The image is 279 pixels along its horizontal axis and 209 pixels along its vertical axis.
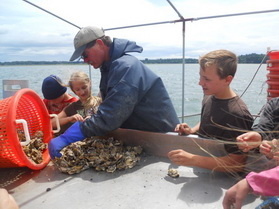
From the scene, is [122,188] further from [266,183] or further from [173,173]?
[266,183]

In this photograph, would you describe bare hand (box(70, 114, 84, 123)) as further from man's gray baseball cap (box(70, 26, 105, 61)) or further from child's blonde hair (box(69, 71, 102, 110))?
man's gray baseball cap (box(70, 26, 105, 61))

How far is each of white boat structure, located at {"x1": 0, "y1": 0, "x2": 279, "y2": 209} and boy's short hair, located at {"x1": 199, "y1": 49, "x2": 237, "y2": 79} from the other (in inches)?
18.4

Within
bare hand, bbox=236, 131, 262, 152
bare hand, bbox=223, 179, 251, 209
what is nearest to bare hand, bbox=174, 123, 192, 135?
bare hand, bbox=236, 131, 262, 152

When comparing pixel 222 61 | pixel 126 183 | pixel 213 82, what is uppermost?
pixel 222 61

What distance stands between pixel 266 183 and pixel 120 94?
1086 mm

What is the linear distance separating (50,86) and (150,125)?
146 cm

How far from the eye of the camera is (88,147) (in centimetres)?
187

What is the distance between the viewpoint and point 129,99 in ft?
5.99

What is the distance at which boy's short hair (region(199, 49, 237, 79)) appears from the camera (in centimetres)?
160

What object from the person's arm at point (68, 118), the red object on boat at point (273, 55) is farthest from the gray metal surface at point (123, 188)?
the red object on boat at point (273, 55)

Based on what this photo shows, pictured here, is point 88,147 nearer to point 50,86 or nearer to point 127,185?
point 127,185

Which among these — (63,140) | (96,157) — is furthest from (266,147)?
(63,140)

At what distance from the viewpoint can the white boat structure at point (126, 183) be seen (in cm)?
135

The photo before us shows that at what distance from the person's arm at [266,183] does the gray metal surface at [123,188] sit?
0.29m
